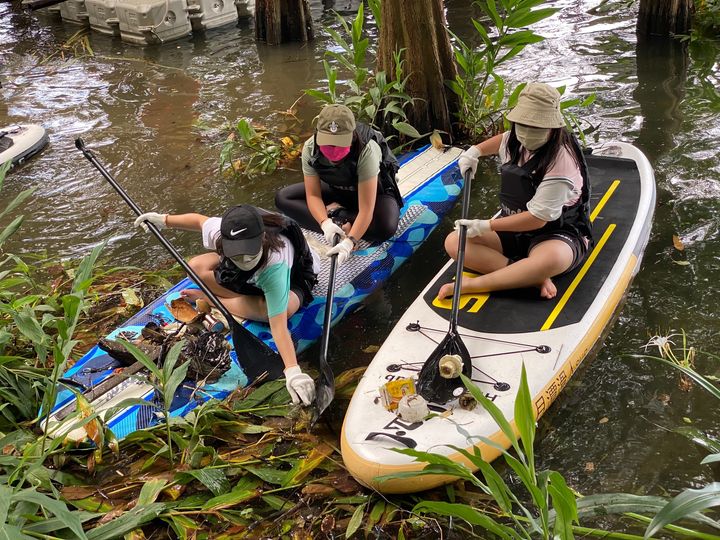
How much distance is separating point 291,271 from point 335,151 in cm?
80

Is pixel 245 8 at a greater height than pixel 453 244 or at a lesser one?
greater

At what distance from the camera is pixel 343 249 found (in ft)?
13.9

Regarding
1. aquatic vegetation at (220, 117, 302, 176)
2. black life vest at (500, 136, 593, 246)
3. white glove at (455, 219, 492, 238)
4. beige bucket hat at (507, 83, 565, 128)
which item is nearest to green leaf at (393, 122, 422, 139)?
aquatic vegetation at (220, 117, 302, 176)

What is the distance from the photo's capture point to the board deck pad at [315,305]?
3537 mm

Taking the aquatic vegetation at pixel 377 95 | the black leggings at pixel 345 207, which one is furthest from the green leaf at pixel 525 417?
the aquatic vegetation at pixel 377 95

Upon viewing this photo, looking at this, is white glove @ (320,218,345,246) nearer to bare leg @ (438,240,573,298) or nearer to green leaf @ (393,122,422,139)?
bare leg @ (438,240,573,298)

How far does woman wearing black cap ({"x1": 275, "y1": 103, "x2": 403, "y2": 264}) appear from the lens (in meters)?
4.13

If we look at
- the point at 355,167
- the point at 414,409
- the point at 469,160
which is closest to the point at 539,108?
the point at 469,160

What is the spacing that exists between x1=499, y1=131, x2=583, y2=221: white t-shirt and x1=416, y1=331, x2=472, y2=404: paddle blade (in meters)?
0.85

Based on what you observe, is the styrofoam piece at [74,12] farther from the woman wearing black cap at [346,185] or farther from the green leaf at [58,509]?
the green leaf at [58,509]

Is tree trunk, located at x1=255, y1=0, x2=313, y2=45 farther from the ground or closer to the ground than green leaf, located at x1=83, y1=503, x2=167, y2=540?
farther from the ground

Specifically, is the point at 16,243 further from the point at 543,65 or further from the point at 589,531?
the point at 543,65

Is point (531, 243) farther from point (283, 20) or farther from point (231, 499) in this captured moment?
point (283, 20)

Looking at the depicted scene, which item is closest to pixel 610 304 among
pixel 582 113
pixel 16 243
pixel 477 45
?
pixel 582 113
